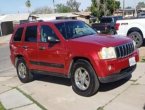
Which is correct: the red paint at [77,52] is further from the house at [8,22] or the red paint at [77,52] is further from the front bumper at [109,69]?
the house at [8,22]

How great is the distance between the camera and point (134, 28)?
15227 mm

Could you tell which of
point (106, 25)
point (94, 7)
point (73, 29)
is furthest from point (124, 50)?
point (94, 7)

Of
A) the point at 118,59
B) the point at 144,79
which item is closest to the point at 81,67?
the point at 118,59

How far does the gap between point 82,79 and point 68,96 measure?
1.85ft

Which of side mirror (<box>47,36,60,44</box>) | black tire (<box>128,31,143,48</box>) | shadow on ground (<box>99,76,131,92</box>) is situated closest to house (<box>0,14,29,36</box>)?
black tire (<box>128,31,143,48</box>)

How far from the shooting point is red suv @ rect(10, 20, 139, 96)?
23.2 feet

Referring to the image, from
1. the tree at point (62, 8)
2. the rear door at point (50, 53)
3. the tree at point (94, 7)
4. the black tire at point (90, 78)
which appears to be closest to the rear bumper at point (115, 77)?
the black tire at point (90, 78)

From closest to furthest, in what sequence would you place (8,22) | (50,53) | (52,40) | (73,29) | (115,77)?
(115,77) → (52,40) → (50,53) → (73,29) → (8,22)

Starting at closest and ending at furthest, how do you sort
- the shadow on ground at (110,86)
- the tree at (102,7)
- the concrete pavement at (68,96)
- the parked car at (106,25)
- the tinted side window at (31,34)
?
the concrete pavement at (68,96)
the shadow on ground at (110,86)
the tinted side window at (31,34)
the parked car at (106,25)
the tree at (102,7)

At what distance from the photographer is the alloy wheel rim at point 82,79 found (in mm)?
7441

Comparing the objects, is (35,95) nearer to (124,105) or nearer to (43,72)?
(43,72)

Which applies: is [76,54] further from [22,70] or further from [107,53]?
[22,70]

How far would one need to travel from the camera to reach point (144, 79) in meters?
8.47

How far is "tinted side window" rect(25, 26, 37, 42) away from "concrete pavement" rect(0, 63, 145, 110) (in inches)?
53.2
